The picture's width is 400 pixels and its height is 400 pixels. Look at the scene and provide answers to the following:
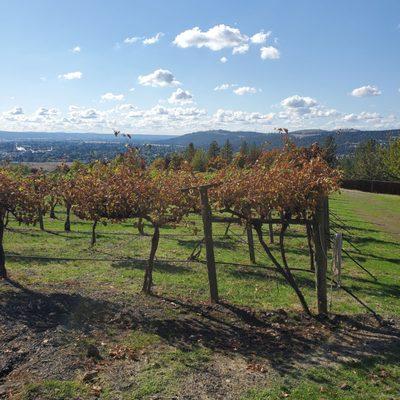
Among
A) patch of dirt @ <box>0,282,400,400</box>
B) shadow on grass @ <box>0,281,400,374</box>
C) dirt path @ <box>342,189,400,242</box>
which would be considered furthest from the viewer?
dirt path @ <box>342,189,400,242</box>

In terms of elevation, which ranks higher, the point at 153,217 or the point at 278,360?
the point at 153,217

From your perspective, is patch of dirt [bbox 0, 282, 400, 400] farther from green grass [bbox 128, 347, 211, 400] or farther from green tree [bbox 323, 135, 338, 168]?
green tree [bbox 323, 135, 338, 168]

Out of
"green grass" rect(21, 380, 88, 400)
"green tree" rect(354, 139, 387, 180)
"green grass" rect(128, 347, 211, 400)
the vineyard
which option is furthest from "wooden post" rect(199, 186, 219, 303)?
"green tree" rect(354, 139, 387, 180)

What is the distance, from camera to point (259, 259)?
15641 mm

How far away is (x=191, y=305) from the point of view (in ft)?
31.7

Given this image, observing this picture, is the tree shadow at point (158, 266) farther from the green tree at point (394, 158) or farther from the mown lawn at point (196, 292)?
the green tree at point (394, 158)

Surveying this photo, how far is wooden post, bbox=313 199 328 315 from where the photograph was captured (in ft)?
30.5

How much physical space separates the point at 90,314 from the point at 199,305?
2.42m

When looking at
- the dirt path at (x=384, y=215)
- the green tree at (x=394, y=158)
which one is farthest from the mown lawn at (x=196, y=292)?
the green tree at (x=394, y=158)

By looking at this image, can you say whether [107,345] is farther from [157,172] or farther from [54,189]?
[54,189]

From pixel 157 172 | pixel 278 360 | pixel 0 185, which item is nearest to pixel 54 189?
pixel 0 185

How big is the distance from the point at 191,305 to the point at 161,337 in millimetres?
1974

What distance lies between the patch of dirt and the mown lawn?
0.16 feet

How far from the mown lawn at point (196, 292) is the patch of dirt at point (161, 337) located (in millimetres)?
50
